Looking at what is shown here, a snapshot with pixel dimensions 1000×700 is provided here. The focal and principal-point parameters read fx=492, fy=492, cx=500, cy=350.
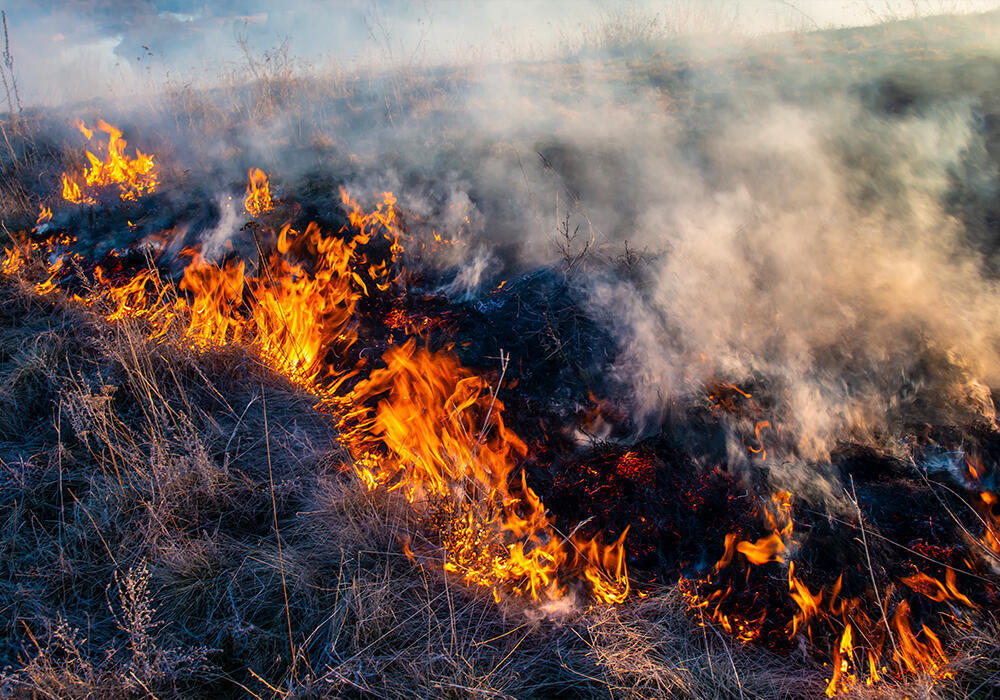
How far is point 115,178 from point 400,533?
5.42m

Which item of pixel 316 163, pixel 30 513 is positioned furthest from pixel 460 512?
pixel 316 163

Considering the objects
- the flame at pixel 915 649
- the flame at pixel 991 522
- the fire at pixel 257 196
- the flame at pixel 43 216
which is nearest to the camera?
the flame at pixel 915 649

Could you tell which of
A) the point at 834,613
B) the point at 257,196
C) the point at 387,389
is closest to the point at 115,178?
the point at 257,196

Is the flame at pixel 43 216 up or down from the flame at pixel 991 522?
up

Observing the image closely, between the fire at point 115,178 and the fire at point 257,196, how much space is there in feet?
4.10

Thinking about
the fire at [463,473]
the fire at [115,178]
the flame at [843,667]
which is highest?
the fire at [115,178]

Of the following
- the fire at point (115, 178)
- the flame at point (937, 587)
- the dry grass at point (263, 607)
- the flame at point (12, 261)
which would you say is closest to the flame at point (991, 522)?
the flame at point (937, 587)

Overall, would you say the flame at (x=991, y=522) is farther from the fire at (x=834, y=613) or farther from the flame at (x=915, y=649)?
the flame at (x=915, y=649)

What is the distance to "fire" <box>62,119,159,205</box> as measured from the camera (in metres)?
5.34

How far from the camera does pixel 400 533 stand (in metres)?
2.79

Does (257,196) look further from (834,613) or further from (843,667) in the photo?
(843,667)

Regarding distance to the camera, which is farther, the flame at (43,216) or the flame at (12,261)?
the flame at (43,216)

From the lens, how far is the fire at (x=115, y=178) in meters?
5.34

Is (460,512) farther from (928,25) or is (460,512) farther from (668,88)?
(928,25)
